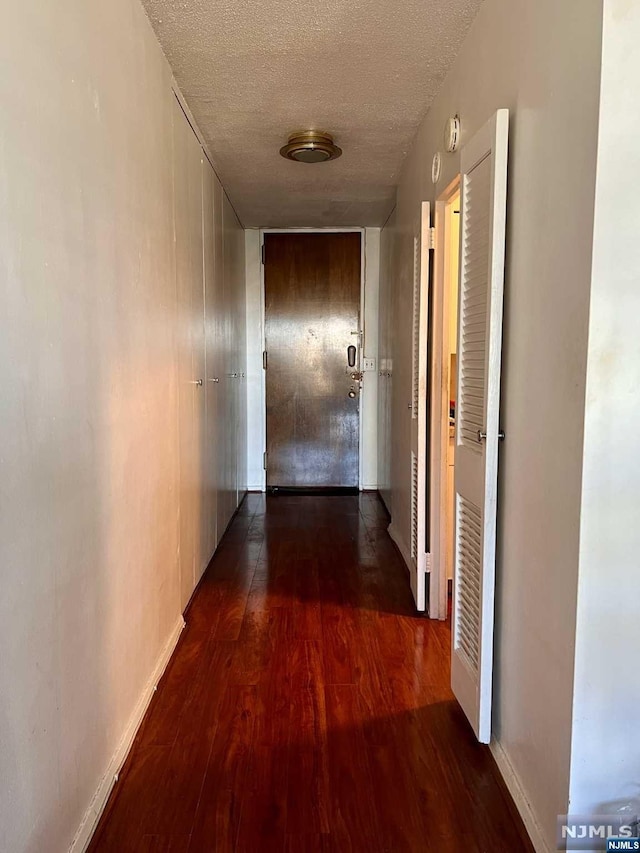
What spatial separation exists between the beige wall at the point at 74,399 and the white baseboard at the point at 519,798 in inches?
41.2

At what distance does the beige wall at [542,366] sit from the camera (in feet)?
3.97

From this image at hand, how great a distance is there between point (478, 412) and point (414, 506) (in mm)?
1256

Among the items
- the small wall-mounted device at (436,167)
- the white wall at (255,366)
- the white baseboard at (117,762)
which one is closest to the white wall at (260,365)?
the white wall at (255,366)

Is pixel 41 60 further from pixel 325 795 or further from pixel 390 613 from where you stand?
pixel 390 613

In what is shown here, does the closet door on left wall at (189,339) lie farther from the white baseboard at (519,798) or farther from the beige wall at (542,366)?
the white baseboard at (519,798)

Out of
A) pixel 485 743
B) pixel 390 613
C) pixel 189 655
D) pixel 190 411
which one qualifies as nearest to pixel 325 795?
pixel 485 743

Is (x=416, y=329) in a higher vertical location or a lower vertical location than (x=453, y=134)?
lower

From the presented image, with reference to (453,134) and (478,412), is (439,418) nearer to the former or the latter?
(478,412)

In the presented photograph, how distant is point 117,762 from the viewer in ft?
5.36

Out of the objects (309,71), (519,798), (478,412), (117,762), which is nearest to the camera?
(519,798)

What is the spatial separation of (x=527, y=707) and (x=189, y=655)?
1.33 metres

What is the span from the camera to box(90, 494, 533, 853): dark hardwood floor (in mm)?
1465

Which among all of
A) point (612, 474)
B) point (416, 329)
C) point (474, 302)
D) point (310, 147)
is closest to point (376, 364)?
point (416, 329)

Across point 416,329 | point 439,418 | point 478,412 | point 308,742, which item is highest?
point 416,329
